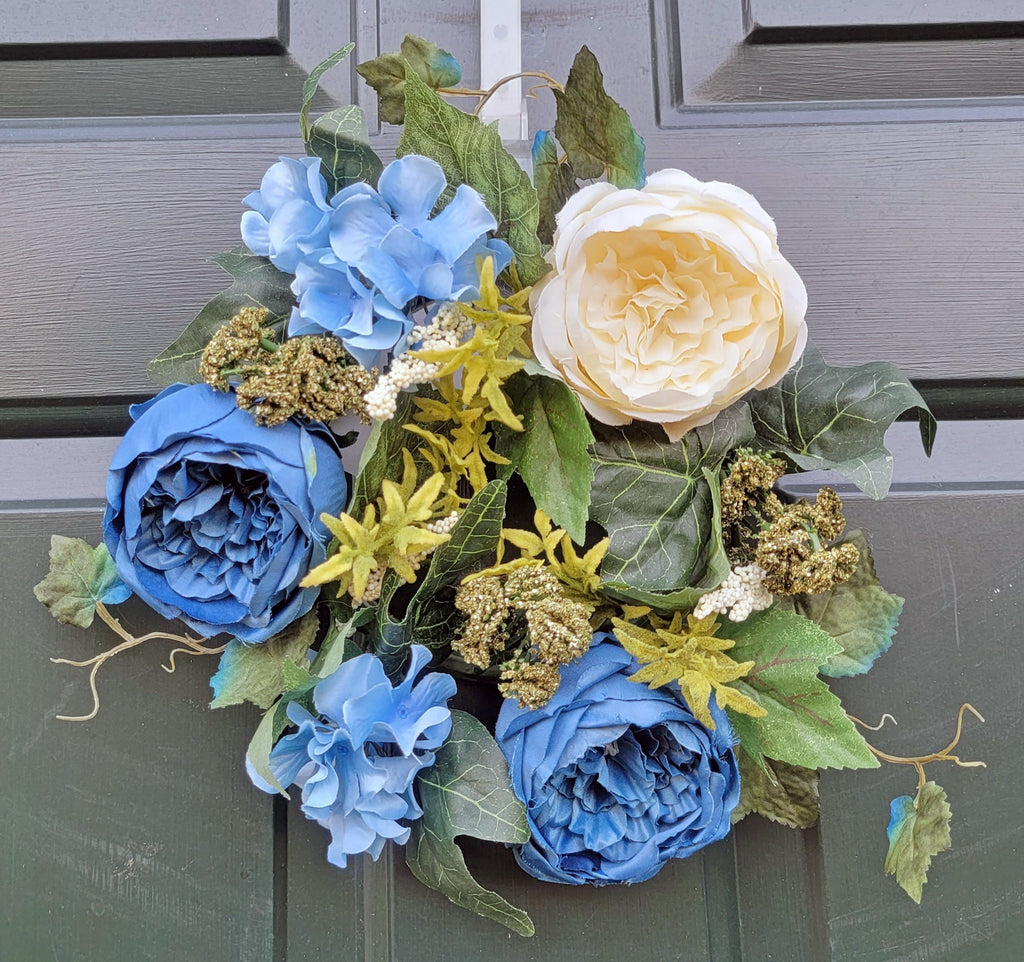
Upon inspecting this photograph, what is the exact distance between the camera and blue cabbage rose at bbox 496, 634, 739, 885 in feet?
1.56

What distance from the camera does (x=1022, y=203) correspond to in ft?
2.10

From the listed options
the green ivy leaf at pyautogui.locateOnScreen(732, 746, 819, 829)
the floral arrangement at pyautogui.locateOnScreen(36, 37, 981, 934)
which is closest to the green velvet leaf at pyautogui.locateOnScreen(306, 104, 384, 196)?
the floral arrangement at pyautogui.locateOnScreen(36, 37, 981, 934)

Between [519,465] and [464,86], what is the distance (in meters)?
0.31

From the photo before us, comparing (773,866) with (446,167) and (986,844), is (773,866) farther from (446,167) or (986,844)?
(446,167)

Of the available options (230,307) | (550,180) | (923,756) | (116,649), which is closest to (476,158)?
(550,180)

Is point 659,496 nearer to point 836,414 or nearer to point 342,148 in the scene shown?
point 836,414

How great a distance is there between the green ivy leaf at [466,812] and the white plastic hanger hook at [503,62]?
39cm

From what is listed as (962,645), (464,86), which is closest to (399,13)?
(464,86)

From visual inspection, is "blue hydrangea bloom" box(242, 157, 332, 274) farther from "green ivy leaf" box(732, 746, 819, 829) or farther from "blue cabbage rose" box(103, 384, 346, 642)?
"green ivy leaf" box(732, 746, 819, 829)

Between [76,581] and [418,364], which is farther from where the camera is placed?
[76,581]

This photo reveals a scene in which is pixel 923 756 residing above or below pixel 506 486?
below

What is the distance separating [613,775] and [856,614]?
7.0 inches

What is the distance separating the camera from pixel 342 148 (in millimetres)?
470

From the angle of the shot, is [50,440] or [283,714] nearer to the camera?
[283,714]
